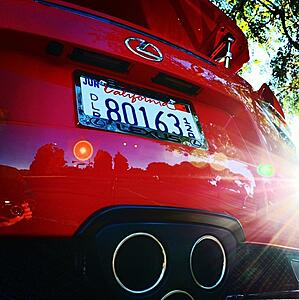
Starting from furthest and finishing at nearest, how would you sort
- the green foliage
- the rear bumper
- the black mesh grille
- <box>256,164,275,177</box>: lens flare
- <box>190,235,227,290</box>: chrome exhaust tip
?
1. the green foliage
2. <box>256,164,275,177</box>: lens flare
3. the black mesh grille
4. <box>190,235,227,290</box>: chrome exhaust tip
5. the rear bumper

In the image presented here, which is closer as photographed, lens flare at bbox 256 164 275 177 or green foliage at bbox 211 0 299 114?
lens flare at bbox 256 164 275 177

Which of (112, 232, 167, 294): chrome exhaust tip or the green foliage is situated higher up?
the green foliage

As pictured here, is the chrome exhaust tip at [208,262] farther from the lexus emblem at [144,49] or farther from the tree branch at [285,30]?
the tree branch at [285,30]

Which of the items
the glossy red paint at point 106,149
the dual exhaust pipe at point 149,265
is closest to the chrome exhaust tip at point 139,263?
the dual exhaust pipe at point 149,265

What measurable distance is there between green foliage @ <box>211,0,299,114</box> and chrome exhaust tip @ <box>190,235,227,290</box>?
10.7 meters

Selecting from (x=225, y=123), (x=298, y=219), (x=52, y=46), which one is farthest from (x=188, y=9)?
(x=298, y=219)

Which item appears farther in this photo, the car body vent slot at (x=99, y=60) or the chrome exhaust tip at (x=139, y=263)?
the car body vent slot at (x=99, y=60)

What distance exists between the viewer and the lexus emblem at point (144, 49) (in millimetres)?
1573

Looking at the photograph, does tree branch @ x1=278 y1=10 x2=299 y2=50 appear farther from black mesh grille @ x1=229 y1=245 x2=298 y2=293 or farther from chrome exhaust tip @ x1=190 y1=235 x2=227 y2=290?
chrome exhaust tip @ x1=190 y1=235 x2=227 y2=290

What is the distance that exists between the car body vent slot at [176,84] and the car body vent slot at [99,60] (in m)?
A: 0.17

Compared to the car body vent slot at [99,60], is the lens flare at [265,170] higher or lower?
lower

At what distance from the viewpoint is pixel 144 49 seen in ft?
5.30

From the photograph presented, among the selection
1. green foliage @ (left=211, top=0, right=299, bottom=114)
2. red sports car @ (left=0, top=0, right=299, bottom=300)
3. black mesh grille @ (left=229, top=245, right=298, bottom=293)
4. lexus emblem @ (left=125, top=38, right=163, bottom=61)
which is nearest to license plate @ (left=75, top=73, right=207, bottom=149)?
red sports car @ (left=0, top=0, right=299, bottom=300)

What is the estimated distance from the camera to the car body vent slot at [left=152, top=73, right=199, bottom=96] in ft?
5.40
